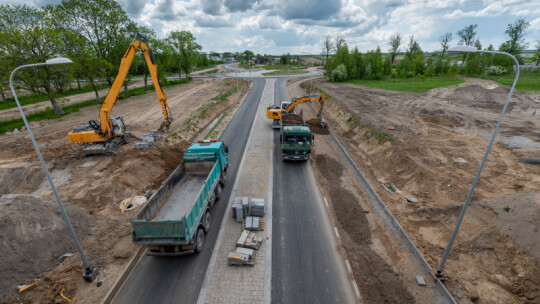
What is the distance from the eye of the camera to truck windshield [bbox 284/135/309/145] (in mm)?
18047

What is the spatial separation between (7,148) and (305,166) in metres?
26.5

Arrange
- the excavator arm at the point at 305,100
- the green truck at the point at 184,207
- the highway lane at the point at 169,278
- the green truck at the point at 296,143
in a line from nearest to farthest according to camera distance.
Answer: the highway lane at the point at 169,278
the green truck at the point at 184,207
the green truck at the point at 296,143
the excavator arm at the point at 305,100

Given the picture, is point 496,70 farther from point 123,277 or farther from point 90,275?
point 90,275

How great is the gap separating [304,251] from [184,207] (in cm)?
633

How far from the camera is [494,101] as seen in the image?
112 feet

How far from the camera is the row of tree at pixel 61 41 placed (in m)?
25.8

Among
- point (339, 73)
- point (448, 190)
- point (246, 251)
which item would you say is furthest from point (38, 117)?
point (339, 73)

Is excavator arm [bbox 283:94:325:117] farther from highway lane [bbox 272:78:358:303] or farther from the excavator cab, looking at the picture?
the excavator cab

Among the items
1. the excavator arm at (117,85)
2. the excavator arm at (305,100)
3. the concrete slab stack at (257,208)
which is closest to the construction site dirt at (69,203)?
the excavator arm at (117,85)

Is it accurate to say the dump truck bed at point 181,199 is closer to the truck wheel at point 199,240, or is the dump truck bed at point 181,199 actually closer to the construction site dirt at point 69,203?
the truck wheel at point 199,240

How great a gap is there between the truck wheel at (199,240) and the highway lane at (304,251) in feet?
10.9

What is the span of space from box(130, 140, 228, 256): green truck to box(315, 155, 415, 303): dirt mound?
22.5 feet

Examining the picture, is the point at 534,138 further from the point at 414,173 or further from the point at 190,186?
the point at 190,186

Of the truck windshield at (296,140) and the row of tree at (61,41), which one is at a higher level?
the row of tree at (61,41)
